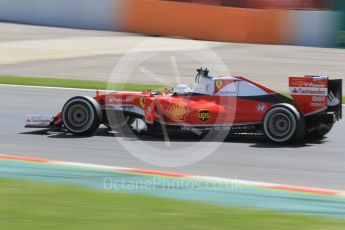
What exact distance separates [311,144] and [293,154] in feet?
2.50

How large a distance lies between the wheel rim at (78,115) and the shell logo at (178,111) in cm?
121

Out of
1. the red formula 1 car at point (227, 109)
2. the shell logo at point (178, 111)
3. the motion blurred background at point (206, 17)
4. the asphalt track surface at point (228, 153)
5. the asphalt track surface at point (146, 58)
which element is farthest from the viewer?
the motion blurred background at point (206, 17)

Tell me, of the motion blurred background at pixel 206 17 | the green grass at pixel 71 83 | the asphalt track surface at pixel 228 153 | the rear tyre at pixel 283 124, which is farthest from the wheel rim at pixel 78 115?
the motion blurred background at pixel 206 17

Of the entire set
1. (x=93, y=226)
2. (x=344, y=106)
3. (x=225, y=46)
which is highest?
(x=225, y=46)

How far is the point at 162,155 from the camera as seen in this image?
9.40 meters

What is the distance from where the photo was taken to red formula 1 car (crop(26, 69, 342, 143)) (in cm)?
986

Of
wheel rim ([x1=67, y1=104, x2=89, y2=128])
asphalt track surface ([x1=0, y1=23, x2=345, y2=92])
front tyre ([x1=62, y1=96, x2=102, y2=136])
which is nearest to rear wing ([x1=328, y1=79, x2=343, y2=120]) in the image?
front tyre ([x1=62, y1=96, x2=102, y2=136])

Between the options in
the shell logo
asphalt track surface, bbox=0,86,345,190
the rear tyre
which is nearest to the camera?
asphalt track surface, bbox=0,86,345,190

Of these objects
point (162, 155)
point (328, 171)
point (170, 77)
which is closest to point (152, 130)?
point (162, 155)

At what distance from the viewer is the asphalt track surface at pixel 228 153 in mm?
8258

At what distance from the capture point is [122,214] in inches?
242

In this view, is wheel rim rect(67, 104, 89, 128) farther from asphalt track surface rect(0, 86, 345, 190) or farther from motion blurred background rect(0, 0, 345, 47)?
motion blurred background rect(0, 0, 345, 47)

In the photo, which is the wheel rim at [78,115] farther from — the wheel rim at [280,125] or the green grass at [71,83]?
the green grass at [71,83]

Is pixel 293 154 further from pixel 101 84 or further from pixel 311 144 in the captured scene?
pixel 101 84
